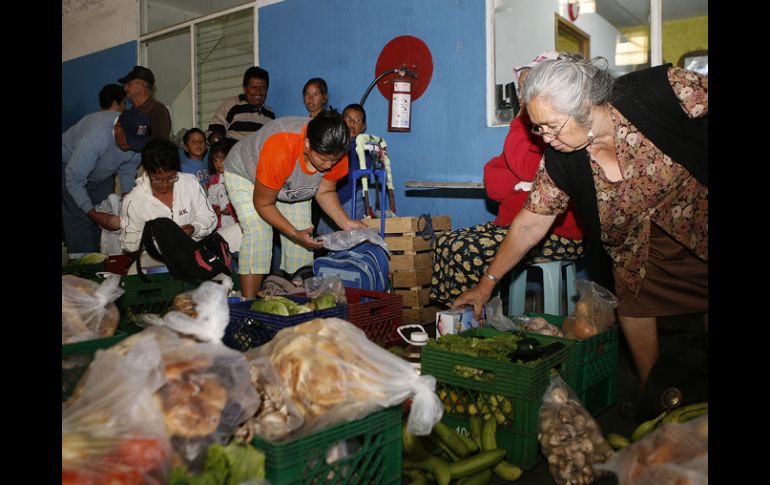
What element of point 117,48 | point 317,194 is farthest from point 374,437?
point 117,48

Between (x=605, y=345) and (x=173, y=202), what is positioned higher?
(x=173, y=202)

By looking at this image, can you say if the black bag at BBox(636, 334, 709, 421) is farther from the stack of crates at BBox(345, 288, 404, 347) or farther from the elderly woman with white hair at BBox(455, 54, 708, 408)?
the stack of crates at BBox(345, 288, 404, 347)

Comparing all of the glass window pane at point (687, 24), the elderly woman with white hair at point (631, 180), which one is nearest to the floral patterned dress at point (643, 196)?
the elderly woman with white hair at point (631, 180)

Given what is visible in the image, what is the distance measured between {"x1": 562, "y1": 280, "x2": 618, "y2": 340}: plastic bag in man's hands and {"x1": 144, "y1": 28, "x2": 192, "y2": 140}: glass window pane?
6.87 m

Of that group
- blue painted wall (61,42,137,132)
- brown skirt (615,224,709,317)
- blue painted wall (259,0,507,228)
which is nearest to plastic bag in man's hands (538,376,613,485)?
brown skirt (615,224,709,317)

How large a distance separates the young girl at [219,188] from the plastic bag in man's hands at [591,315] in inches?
132

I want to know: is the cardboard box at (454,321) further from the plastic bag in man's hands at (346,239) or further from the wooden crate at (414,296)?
the wooden crate at (414,296)

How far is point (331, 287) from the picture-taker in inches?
120

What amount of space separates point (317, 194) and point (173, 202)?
3.08 ft

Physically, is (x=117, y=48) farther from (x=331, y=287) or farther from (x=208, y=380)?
(x=208, y=380)

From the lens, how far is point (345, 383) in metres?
1.50

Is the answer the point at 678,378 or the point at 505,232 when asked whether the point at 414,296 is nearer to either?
the point at 505,232

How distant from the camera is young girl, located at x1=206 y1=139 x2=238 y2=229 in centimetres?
550
